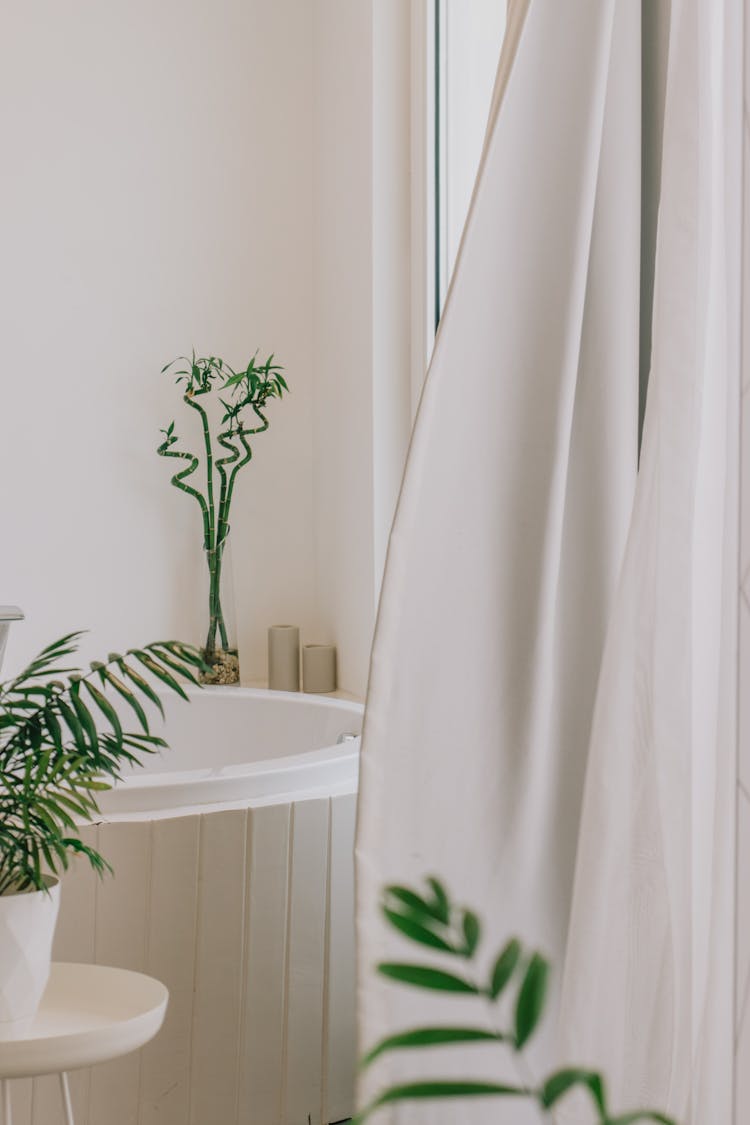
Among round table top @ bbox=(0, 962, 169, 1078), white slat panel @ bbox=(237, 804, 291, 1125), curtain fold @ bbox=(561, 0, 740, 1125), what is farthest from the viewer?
white slat panel @ bbox=(237, 804, 291, 1125)

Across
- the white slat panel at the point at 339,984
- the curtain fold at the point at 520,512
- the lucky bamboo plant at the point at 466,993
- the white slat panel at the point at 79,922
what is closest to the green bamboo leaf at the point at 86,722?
the curtain fold at the point at 520,512

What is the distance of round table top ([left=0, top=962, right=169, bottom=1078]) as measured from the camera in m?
1.15

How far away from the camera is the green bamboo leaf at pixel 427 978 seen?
13.5 inches

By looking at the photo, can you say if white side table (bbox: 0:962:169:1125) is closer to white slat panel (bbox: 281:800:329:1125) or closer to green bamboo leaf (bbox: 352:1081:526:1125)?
white slat panel (bbox: 281:800:329:1125)

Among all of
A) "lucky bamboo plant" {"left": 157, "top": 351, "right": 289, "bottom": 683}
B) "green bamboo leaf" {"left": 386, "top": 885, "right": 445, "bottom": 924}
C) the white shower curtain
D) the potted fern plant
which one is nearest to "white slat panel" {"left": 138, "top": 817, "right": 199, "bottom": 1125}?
the potted fern plant

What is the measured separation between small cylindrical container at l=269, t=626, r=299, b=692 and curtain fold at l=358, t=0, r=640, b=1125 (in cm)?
149

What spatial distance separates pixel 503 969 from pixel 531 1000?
0.06 ft

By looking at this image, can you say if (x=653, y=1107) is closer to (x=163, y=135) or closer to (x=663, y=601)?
(x=663, y=601)

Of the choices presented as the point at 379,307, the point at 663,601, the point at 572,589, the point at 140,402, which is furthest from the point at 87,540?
the point at 663,601

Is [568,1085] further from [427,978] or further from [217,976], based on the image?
[217,976]

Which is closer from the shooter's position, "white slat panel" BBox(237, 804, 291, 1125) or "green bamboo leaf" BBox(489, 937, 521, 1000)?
"green bamboo leaf" BBox(489, 937, 521, 1000)

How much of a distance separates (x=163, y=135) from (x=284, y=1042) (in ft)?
6.39

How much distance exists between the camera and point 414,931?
345mm

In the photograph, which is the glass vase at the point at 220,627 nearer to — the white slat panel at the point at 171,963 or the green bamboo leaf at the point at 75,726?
the white slat panel at the point at 171,963
